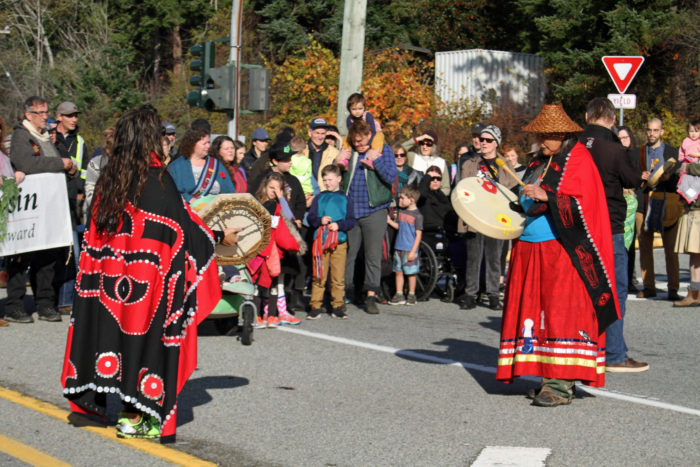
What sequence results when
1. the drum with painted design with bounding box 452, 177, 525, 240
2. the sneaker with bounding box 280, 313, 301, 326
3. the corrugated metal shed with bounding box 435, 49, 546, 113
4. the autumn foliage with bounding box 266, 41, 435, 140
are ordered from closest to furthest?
the drum with painted design with bounding box 452, 177, 525, 240, the sneaker with bounding box 280, 313, 301, 326, the autumn foliage with bounding box 266, 41, 435, 140, the corrugated metal shed with bounding box 435, 49, 546, 113

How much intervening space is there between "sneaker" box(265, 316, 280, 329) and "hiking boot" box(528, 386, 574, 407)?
4033 millimetres

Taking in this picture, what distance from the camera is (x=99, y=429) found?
659 cm

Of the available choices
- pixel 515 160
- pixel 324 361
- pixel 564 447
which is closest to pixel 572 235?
pixel 564 447

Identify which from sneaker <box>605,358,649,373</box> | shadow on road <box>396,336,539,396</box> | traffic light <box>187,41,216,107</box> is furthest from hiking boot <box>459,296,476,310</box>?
traffic light <box>187,41,216,107</box>

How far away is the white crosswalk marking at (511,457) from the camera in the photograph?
5898 mm

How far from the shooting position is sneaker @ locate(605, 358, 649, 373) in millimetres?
8758

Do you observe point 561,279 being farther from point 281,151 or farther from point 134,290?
point 281,151

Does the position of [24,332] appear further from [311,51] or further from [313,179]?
[311,51]

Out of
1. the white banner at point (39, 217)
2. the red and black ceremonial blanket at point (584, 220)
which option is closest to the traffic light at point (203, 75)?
the white banner at point (39, 217)

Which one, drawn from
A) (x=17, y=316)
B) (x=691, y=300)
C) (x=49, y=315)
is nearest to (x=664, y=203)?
(x=691, y=300)

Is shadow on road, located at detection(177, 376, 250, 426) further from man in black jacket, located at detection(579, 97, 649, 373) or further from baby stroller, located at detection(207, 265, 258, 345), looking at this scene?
man in black jacket, located at detection(579, 97, 649, 373)

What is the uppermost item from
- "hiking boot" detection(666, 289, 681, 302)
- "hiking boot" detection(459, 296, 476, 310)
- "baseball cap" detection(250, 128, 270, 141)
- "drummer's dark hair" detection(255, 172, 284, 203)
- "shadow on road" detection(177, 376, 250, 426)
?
"baseball cap" detection(250, 128, 270, 141)

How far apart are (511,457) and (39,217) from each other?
6.47m

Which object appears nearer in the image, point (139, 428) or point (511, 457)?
point (511, 457)
